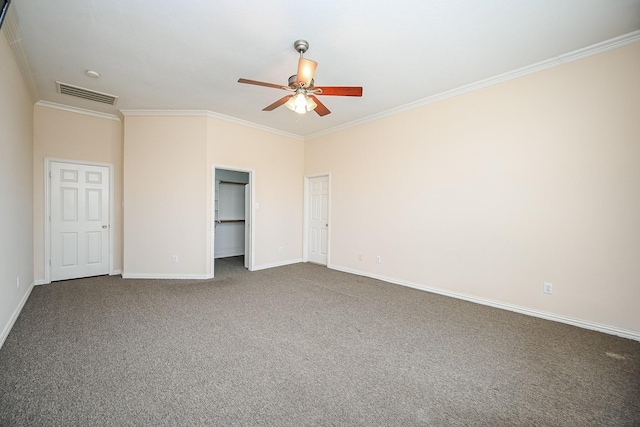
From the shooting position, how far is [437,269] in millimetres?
3961

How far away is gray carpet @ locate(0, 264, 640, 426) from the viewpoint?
1640 mm

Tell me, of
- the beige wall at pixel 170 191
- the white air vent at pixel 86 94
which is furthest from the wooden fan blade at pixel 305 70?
the white air vent at pixel 86 94

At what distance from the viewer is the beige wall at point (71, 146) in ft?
13.6

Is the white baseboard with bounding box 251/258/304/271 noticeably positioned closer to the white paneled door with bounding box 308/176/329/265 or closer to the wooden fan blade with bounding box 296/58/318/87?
the white paneled door with bounding box 308/176/329/265

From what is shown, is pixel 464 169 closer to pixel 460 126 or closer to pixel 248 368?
pixel 460 126

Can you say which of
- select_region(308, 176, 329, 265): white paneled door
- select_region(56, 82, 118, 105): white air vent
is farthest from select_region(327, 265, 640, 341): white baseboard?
select_region(56, 82, 118, 105): white air vent

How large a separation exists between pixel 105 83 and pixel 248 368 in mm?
3968

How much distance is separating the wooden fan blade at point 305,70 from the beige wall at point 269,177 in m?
2.74

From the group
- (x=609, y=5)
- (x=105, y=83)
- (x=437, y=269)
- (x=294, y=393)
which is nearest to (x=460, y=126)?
(x=609, y=5)

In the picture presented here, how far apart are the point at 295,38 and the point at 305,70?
1.59 ft

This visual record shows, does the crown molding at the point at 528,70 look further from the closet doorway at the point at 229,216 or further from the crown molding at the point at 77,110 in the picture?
the crown molding at the point at 77,110

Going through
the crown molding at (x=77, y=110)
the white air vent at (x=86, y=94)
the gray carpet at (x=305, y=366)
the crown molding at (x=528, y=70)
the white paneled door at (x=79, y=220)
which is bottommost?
the gray carpet at (x=305, y=366)

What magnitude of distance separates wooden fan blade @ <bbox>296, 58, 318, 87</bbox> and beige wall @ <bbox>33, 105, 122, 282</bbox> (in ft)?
13.4

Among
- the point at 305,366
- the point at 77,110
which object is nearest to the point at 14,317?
the point at 305,366
